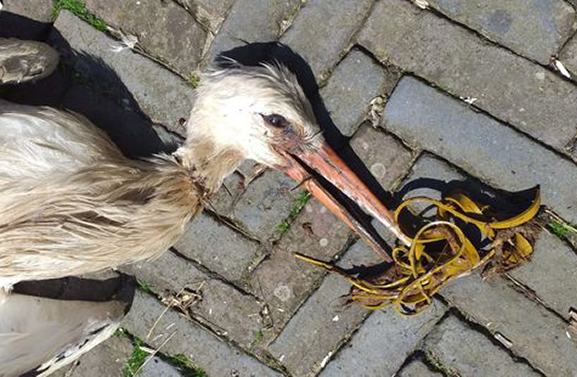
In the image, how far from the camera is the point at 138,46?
411 cm

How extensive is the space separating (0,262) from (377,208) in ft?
5.82

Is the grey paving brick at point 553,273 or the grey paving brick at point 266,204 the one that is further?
the grey paving brick at point 266,204

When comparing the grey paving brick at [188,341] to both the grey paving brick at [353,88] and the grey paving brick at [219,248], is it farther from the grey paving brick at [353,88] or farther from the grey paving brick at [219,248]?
the grey paving brick at [353,88]

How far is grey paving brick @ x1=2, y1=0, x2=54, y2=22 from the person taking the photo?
417 centimetres

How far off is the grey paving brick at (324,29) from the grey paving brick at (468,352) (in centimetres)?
144

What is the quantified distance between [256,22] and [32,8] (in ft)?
4.04

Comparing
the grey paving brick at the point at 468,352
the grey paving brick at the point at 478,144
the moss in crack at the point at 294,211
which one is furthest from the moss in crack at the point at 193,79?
the grey paving brick at the point at 468,352

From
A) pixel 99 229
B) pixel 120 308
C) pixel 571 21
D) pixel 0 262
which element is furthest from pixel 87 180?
pixel 571 21

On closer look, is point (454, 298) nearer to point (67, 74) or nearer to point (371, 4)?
point (371, 4)

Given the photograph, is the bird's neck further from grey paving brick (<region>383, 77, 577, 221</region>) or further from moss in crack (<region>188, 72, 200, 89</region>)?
grey paving brick (<region>383, 77, 577, 221</region>)

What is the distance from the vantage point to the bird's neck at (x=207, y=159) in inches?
149

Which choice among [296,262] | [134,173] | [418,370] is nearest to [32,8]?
[134,173]

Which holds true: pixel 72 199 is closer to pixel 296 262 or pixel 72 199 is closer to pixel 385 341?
pixel 296 262

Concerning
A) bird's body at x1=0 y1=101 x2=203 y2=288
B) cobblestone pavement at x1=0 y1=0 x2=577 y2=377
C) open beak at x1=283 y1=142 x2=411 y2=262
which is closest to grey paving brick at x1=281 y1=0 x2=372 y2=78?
cobblestone pavement at x1=0 y1=0 x2=577 y2=377
